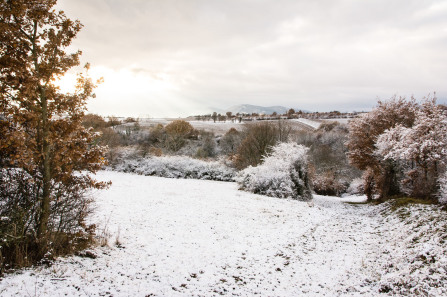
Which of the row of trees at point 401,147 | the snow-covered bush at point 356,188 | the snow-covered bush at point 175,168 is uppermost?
the row of trees at point 401,147

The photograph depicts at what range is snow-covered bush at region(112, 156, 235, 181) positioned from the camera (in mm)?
27234

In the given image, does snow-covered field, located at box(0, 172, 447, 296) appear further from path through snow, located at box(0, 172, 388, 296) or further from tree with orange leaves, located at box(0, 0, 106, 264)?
tree with orange leaves, located at box(0, 0, 106, 264)

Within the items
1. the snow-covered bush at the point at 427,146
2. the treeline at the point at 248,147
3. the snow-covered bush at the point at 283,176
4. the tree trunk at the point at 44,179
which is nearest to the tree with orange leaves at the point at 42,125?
the tree trunk at the point at 44,179

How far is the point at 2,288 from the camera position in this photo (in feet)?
13.0

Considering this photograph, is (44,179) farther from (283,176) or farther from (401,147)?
(401,147)

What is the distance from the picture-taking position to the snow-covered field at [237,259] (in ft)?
16.1

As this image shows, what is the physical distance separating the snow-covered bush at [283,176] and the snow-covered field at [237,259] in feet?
20.4

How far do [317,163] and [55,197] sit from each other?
42252 millimetres

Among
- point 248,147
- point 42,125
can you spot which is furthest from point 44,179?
point 248,147

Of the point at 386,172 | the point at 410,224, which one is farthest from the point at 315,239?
the point at 386,172

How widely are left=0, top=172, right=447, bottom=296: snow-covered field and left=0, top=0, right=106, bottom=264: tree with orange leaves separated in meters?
1.20

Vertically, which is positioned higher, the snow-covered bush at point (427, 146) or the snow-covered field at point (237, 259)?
the snow-covered bush at point (427, 146)

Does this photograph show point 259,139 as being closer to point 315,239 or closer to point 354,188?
point 354,188

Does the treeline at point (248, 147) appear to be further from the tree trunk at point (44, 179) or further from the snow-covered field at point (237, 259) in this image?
the snow-covered field at point (237, 259)
